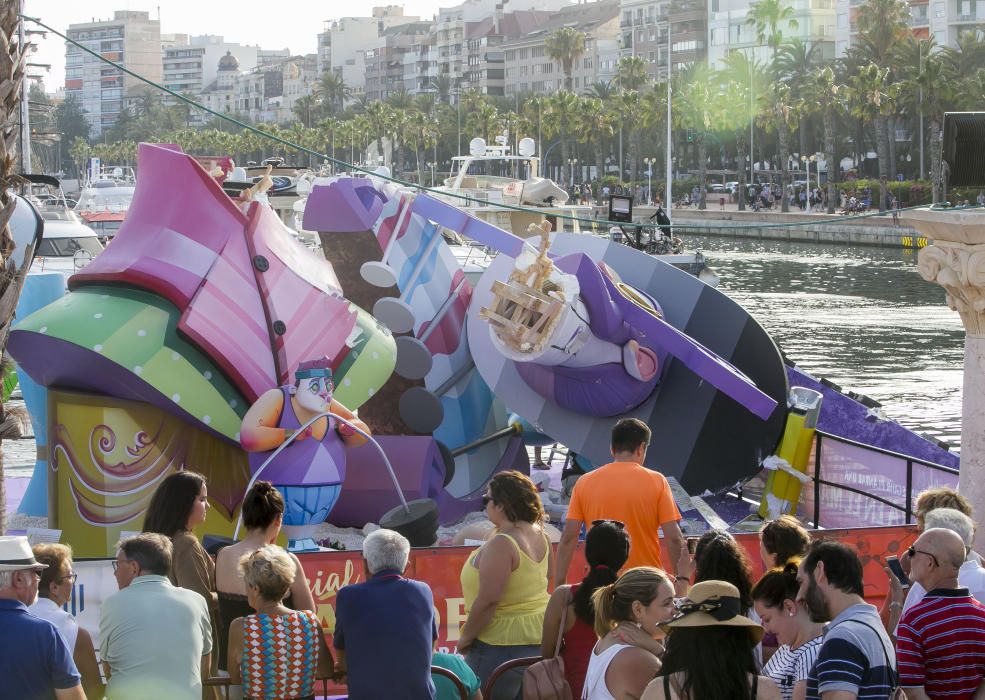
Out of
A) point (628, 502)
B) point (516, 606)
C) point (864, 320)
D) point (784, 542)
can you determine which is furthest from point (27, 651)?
point (864, 320)

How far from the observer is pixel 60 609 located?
555 cm

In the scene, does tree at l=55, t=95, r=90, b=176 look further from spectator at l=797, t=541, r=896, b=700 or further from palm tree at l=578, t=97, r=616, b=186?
spectator at l=797, t=541, r=896, b=700

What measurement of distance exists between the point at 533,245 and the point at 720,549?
888 cm

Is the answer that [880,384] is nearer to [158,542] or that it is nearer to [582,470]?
[582,470]

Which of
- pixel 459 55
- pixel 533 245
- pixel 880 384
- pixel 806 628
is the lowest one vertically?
pixel 880 384

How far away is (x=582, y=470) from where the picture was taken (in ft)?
48.7

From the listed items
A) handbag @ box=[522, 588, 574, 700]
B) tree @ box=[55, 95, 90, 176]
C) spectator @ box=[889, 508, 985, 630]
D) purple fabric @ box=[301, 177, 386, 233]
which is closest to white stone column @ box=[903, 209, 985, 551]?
spectator @ box=[889, 508, 985, 630]

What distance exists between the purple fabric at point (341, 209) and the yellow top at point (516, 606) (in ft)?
29.0

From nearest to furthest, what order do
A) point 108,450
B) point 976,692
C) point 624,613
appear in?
point 624,613 < point 976,692 < point 108,450

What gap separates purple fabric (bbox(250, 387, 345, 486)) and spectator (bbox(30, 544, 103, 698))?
16.3 feet

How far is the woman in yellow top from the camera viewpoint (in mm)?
6387

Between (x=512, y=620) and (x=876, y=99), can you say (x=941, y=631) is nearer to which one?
(x=512, y=620)

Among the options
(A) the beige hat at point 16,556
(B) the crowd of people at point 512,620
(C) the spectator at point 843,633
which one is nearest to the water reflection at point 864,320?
(B) the crowd of people at point 512,620

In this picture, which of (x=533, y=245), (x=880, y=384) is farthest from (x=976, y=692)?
(x=880, y=384)
